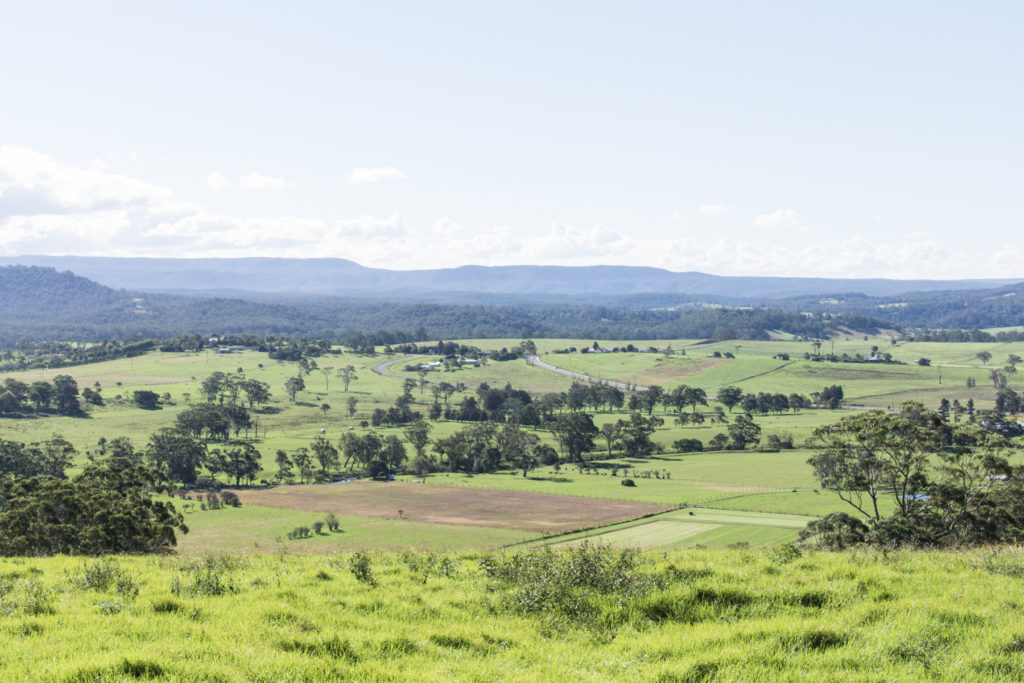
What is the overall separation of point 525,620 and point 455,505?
77068 mm

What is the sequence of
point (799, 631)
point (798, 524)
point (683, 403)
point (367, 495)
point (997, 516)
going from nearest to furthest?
point (799, 631) → point (997, 516) → point (798, 524) → point (367, 495) → point (683, 403)

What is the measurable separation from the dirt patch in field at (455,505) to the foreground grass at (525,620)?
184 ft

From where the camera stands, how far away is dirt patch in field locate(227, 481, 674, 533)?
2987 inches

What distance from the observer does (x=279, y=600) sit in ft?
40.9

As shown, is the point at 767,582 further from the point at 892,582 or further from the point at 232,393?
the point at 232,393

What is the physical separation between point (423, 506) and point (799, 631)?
79.3 metres

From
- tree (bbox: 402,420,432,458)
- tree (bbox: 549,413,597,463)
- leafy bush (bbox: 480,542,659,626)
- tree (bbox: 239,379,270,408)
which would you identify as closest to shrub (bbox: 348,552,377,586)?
leafy bush (bbox: 480,542,659,626)

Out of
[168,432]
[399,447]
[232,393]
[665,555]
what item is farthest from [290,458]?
[665,555]

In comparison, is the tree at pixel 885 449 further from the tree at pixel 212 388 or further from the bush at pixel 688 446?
the tree at pixel 212 388

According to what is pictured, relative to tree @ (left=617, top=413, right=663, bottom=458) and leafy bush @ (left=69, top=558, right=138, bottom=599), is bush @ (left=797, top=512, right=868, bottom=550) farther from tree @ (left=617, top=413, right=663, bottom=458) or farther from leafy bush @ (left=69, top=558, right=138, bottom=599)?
tree @ (left=617, top=413, right=663, bottom=458)

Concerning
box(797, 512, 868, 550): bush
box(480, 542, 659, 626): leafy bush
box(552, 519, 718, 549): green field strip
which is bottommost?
box(552, 519, 718, 549): green field strip

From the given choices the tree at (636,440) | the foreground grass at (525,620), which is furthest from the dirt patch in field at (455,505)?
the foreground grass at (525,620)

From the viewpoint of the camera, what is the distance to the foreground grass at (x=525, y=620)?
898cm

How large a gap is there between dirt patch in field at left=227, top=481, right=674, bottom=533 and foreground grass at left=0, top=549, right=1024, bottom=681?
56.1 meters
